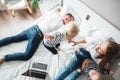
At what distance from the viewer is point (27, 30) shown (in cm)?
191

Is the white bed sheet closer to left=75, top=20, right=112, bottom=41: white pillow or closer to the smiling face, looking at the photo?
left=75, top=20, right=112, bottom=41: white pillow

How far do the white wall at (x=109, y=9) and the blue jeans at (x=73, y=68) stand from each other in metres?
0.45

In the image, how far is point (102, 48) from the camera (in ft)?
5.47

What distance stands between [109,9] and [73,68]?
27.6 inches

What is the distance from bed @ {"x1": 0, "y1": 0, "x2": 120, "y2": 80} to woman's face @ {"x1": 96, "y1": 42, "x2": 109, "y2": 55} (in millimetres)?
109

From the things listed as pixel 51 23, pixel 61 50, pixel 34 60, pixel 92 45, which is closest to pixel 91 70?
pixel 92 45

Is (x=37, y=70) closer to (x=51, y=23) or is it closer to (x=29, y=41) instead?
(x=29, y=41)

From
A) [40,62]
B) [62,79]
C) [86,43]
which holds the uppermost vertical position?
[86,43]

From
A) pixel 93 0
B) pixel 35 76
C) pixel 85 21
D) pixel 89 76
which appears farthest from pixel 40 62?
pixel 93 0

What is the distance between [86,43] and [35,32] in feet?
1.71

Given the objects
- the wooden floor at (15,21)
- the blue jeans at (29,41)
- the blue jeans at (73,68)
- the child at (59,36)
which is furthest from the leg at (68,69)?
the wooden floor at (15,21)

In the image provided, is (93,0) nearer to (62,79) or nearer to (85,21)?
(85,21)

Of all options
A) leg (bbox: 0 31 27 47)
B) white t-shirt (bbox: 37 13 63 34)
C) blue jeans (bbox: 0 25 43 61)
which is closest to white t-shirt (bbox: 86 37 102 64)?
white t-shirt (bbox: 37 13 63 34)

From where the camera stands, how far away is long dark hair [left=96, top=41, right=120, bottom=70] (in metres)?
1.62
